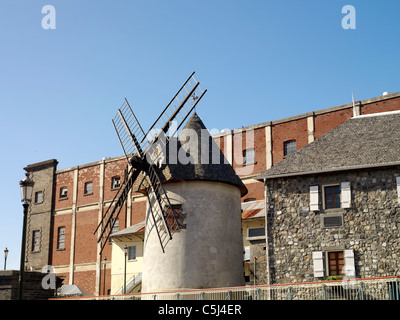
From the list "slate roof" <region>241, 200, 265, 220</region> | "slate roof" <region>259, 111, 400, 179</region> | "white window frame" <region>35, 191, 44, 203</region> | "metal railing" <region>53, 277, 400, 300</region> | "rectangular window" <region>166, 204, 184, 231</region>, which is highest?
"white window frame" <region>35, 191, 44, 203</region>

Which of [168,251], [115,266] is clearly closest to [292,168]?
[168,251]

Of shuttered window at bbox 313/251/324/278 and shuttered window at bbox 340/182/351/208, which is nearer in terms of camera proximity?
shuttered window at bbox 313/251/324/278

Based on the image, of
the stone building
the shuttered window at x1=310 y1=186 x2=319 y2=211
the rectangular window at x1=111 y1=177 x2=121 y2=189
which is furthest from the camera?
the rectangular window at x1=111 y1=177 x2=121 y2=189

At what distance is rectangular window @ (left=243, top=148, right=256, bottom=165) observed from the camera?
40.7 metres

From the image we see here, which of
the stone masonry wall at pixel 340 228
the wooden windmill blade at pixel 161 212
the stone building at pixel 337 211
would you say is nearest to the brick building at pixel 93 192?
the stone building at pixel 337 211

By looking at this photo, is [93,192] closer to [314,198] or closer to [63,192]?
[63,192]

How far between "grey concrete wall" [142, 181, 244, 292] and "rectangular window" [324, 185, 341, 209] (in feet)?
15.0

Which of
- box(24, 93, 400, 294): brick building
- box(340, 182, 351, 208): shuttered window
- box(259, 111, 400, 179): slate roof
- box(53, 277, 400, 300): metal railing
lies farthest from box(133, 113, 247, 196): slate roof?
box(24, 93, 400, 294): brick building

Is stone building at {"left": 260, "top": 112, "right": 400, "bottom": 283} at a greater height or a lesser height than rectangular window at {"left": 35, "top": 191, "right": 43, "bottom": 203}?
lesser

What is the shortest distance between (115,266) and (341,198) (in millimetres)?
21957

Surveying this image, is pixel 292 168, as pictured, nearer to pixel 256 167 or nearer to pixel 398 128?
pixel 398 128

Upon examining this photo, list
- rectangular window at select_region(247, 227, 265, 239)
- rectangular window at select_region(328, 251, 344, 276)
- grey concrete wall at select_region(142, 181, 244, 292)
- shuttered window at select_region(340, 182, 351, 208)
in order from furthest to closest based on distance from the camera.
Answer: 1. rectangular window at select_region(247, 227, 265, 239)
2. grey concrete wall at select_region(142, 181, 244, 292)
3. shuttered window at select_region(340, 182, 351, 208)
4. rectangular window at select_region(328, 251, 344, 276)

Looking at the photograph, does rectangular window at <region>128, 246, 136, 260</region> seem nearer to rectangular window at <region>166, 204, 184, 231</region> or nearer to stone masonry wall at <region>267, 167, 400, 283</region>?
rectangular window at <region>166, 204, 184, 231</region>
